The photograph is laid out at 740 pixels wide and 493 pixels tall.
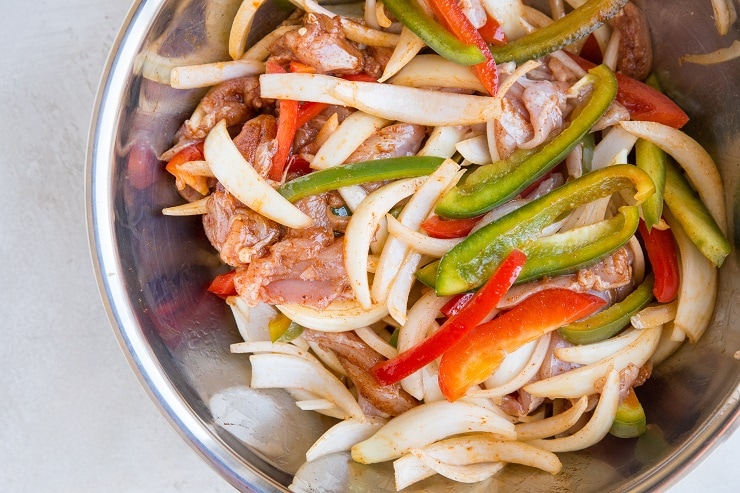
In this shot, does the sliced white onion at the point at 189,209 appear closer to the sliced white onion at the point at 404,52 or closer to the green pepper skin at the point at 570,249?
the sliced white onion at the point at 404,52

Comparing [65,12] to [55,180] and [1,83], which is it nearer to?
[1,83]

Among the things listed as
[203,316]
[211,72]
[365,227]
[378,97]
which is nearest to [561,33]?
[378,97]

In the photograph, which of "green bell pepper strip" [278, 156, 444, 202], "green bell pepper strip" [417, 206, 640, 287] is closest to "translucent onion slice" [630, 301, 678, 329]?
"green bell pepper strip" [417, 206, 640, 287]

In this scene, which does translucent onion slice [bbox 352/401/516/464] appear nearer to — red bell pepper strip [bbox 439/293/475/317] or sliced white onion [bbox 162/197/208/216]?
red bell pepper strip [bbox 439/293/475/317]

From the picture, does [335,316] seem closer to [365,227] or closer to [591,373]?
[365,227]

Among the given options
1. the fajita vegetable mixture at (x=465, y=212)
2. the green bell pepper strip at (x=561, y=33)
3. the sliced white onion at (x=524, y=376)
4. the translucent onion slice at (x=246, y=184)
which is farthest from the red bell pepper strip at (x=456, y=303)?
the green bell pepper strip at (x=561, y=33)

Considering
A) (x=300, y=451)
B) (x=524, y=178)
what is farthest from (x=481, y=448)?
(x=524, y=178)

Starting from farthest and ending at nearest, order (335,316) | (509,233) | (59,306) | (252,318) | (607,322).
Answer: (59,306)
(252,318)
(335,316)
(607,322)
(509,233)

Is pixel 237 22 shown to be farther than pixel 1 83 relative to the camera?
No
